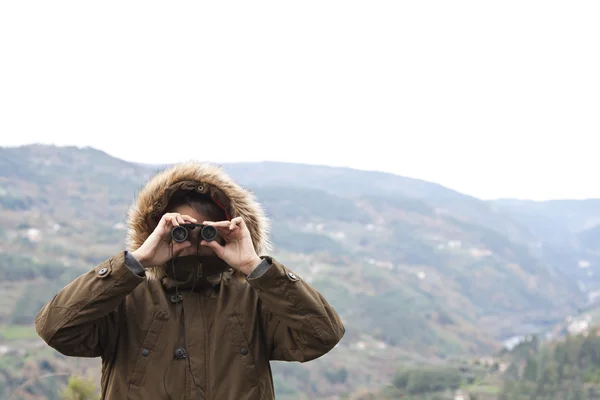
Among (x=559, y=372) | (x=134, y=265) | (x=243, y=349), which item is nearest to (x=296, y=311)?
(x=243, y=349)

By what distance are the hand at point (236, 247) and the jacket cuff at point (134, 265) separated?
245 mm

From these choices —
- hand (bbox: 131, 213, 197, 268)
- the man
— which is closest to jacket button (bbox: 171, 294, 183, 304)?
the man

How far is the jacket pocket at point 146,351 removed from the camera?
3.00 meters

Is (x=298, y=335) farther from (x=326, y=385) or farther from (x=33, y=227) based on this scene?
(x=33, y=227)

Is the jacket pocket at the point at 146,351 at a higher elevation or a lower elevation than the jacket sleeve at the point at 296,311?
lower

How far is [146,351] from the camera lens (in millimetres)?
3023

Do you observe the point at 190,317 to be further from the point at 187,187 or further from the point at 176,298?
the point at 187,187

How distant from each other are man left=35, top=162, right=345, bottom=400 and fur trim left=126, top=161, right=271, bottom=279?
1.8 inches

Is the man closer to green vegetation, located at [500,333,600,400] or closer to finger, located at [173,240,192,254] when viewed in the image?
finger, located at [173,240,192,254]

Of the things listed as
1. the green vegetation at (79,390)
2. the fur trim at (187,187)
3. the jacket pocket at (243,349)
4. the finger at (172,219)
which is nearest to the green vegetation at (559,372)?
the green vegetation at (79,390)

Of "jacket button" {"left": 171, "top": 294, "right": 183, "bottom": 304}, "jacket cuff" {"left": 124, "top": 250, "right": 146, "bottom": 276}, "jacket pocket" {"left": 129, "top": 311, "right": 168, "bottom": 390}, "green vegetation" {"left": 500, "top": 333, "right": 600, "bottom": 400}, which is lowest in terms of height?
"green vegetation" {"left": 500, "top": 333, "right": 600, "bottom": 400}

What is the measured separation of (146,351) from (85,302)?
305mm

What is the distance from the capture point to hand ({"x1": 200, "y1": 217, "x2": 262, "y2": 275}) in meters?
3.06

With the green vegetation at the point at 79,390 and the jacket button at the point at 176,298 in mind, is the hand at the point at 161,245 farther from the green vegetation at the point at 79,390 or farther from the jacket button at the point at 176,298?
the green vegetation at the point at 79,390
